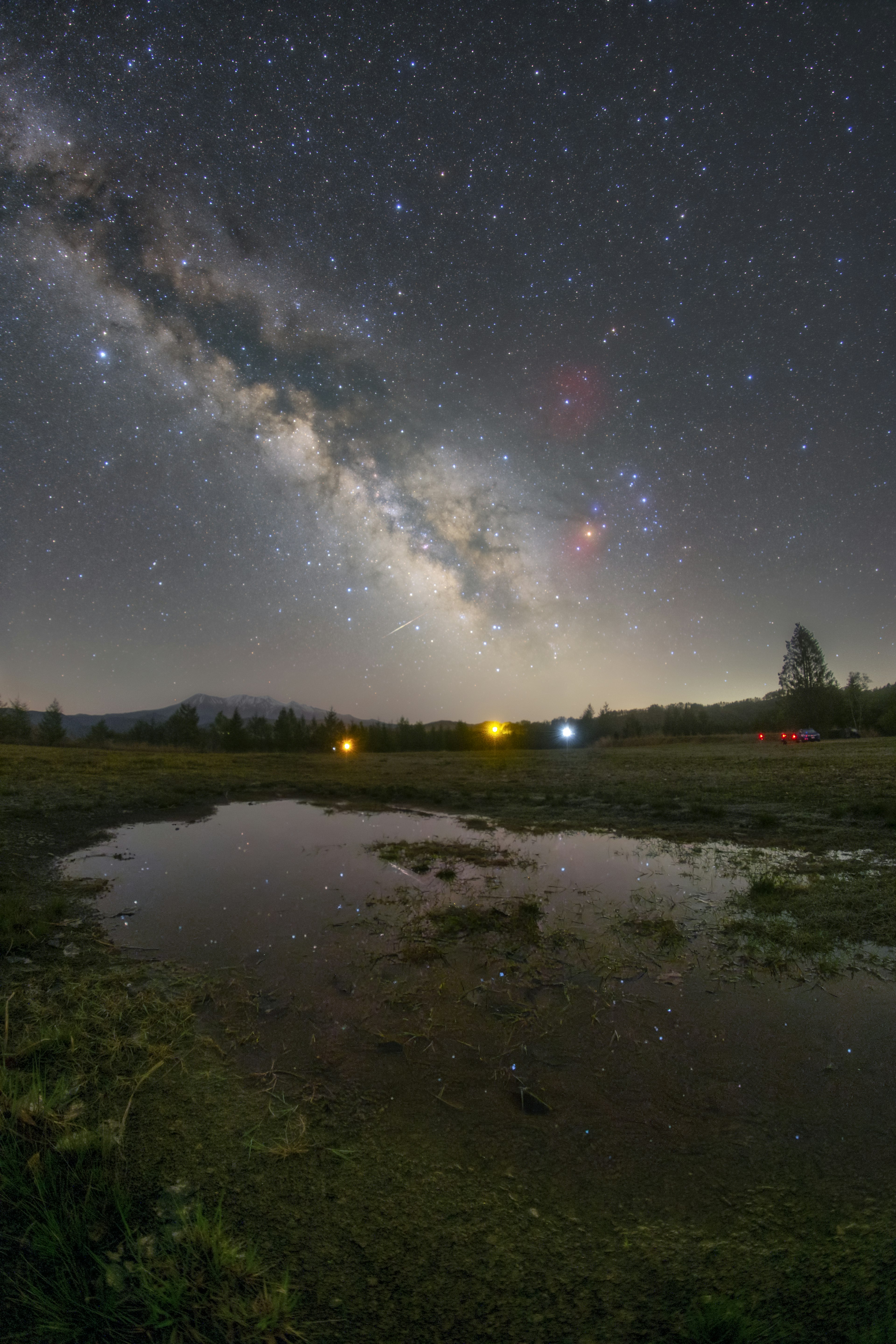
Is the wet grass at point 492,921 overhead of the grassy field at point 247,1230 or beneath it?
beneath

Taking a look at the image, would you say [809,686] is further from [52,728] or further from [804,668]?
[52,728]

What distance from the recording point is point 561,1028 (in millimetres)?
4215

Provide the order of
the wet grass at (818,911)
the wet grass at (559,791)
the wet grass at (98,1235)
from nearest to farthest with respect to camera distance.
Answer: the wet grass at (98,1235) → the wet grass at (818,911) → the wet grass at (559,791)

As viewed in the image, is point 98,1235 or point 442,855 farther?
point 442,855

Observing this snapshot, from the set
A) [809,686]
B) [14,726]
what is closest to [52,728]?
[14,726]

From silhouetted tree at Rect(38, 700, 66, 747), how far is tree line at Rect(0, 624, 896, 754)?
6.3 inches

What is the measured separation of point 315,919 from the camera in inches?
262

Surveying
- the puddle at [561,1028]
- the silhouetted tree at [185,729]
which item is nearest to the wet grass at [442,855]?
the puddle at [561,1028]

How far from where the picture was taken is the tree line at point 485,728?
7656cm

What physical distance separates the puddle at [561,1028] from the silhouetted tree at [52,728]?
82.7 meters

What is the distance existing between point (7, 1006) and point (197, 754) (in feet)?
189

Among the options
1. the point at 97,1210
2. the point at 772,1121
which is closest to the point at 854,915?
the point at 772,1121

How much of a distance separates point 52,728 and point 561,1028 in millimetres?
95813

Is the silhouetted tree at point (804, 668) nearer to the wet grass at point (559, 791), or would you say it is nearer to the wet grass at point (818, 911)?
the wet grass at point (559, 791)
